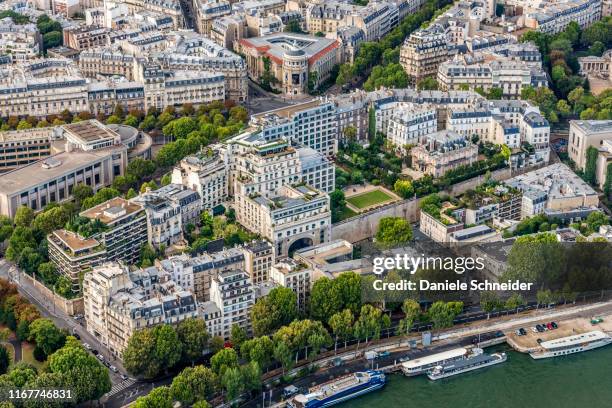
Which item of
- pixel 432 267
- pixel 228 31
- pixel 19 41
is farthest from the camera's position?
pixel 228 31

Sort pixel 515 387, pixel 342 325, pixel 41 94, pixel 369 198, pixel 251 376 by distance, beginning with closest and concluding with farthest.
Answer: pixel 251 376, pixel 515 387, pixel 342 325, pixel 369 198, pixel 41 94

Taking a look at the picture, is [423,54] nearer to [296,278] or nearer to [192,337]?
[296,278]

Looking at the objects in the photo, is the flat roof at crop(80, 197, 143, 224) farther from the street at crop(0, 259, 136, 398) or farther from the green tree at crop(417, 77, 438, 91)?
the green tree at crop(417, 77, 438, 91)

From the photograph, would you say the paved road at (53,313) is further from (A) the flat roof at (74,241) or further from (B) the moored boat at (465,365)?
(B) the moored boat at (465,365)

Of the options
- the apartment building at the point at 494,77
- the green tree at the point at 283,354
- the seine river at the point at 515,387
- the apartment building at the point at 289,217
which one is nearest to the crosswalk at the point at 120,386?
the green tree at the point at 283,354

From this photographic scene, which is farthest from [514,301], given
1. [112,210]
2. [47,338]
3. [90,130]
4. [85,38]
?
[85,38]

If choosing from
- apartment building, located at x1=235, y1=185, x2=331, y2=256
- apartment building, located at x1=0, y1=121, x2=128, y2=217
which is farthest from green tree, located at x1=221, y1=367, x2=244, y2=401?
apartment building, located at x1=0, y1=121, x2=128, y2=217
